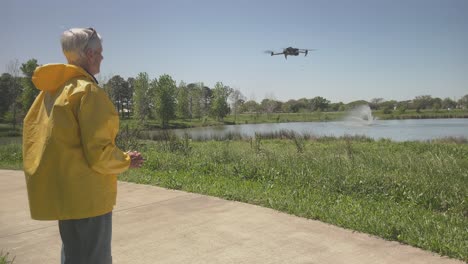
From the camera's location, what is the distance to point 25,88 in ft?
146

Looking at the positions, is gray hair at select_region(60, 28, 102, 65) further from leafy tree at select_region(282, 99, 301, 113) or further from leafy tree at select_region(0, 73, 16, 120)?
leafy tree at select_region(282, 99, 301, 113)

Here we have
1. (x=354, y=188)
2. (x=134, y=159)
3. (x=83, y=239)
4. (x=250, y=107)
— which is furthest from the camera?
(x=250, y=107)

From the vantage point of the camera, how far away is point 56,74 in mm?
2367

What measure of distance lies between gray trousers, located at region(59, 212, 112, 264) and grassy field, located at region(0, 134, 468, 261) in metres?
2.91

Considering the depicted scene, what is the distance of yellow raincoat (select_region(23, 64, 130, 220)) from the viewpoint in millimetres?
2229

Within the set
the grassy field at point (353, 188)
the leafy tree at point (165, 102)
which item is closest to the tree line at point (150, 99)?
the leafy tree at point (165, 102)

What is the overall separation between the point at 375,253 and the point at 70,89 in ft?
9.66

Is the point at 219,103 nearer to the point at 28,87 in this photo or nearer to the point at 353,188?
the point at 28,87

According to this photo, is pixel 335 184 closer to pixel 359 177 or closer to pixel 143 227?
pixel 359 177

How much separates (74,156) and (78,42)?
67 cm

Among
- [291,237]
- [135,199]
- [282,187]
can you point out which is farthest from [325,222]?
[135,199]

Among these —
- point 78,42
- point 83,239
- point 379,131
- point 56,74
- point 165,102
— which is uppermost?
point 165,102

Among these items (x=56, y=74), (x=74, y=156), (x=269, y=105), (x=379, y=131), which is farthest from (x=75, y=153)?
(x=269, y=105)

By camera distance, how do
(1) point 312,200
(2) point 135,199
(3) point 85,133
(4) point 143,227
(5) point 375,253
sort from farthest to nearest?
(2) point 135,199 < (1) point 312,200 < (4) point 143,227 < (5) point 375,253 < (3) point 85,133
